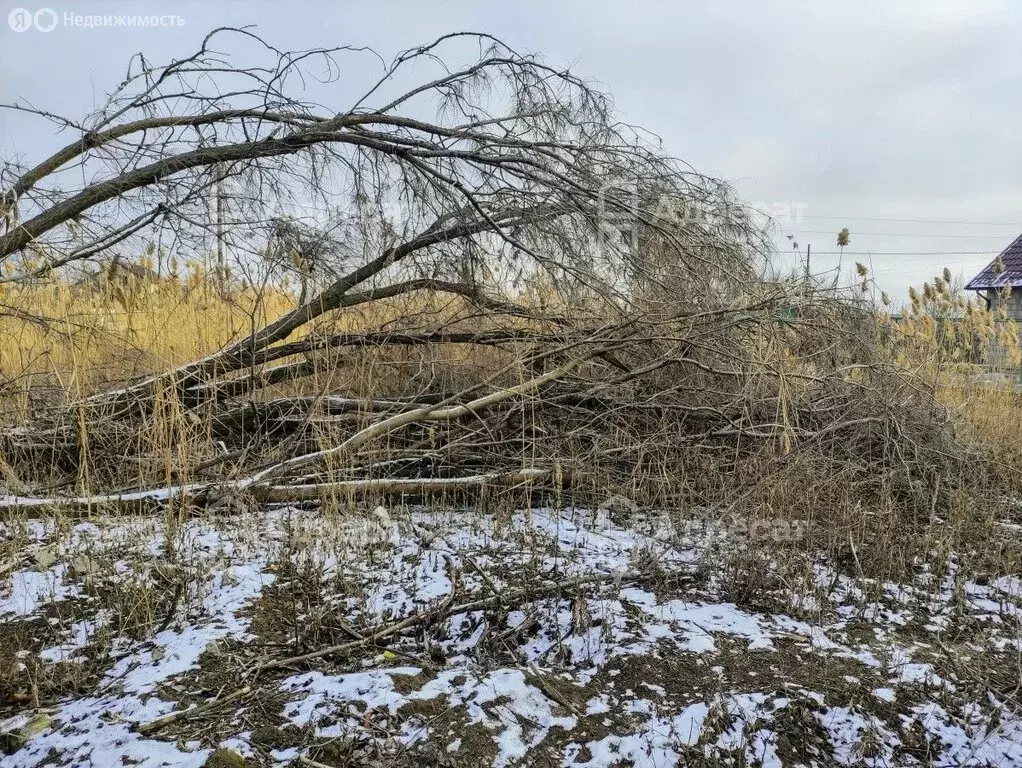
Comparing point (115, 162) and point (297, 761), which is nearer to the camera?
point (297, 761)

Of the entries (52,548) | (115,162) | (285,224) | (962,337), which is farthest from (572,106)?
(962,337)

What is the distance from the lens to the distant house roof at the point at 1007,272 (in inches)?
571

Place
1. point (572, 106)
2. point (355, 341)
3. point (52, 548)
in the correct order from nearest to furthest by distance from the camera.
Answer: point (52, 548), point (572, 106), point (355, 341)

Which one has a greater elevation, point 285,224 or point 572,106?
point 572,106

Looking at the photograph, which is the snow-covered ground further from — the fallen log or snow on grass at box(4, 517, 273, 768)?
the fallen log

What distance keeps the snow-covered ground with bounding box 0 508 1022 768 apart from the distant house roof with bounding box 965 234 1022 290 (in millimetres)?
15323

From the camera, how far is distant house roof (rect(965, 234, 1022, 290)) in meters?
14.5

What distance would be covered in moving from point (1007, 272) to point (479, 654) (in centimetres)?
1811

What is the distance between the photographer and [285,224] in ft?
13.3

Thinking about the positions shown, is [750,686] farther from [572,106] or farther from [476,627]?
[572,106]

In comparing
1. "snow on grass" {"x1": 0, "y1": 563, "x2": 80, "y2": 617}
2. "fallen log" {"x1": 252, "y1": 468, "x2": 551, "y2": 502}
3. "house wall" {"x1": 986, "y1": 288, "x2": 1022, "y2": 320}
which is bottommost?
"snow on grass" {"x1": 0, "y1": 563, "x2": 80, "y2": 617}

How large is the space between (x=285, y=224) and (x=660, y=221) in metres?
2.45

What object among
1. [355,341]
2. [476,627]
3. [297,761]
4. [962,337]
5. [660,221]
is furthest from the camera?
[962,337]

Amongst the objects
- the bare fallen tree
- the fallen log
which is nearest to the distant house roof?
the bare fallen tree
